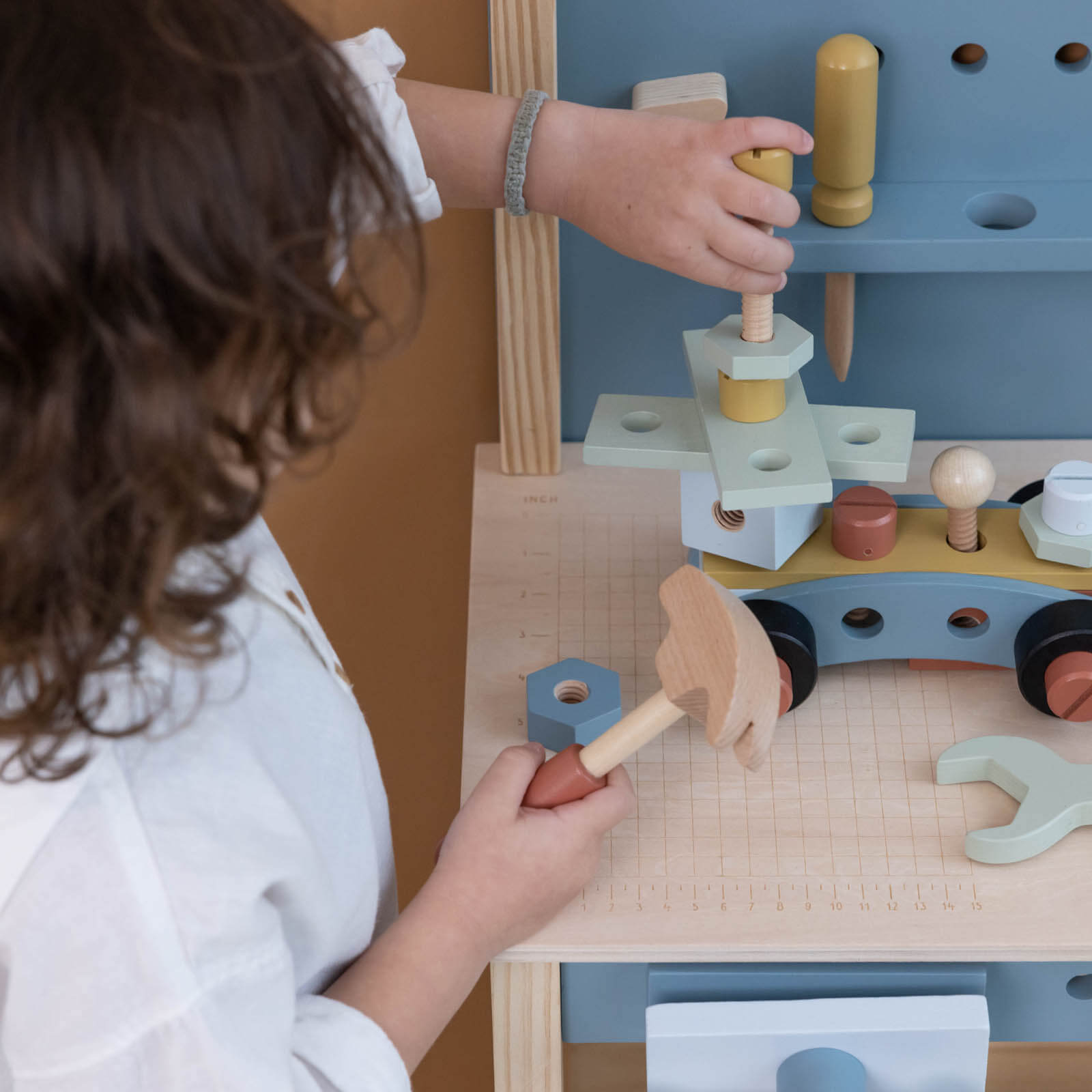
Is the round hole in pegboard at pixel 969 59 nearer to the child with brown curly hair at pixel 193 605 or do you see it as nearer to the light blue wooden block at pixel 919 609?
the light blue wooden block at pixel 919 609

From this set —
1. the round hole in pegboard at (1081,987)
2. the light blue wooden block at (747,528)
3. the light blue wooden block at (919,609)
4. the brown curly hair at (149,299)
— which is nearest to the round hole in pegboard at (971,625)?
the light blue wooden block at (919,609)

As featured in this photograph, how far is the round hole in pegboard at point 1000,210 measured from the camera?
85 cm

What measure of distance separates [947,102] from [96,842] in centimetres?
71

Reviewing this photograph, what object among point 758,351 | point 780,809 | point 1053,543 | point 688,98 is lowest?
point 780,809

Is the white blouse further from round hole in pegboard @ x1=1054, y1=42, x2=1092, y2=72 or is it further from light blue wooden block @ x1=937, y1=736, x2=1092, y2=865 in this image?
round hole in pegboard @ x1=1054, y1=42, x2=1092, y2=72

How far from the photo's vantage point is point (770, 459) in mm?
708

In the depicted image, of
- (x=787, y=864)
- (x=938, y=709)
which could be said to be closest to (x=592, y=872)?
(x=787, y=864)

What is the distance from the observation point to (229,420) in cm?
41

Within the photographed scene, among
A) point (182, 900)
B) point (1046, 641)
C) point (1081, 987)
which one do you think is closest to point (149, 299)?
point (182, 900)

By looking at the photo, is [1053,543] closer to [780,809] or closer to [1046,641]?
[1046,641]

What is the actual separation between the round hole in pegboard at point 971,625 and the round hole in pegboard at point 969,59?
0.36m

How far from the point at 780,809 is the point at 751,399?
0.76 ft

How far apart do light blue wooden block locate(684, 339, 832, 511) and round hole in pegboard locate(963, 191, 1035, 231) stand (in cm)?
20

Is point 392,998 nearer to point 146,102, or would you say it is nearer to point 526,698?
point 526,698
